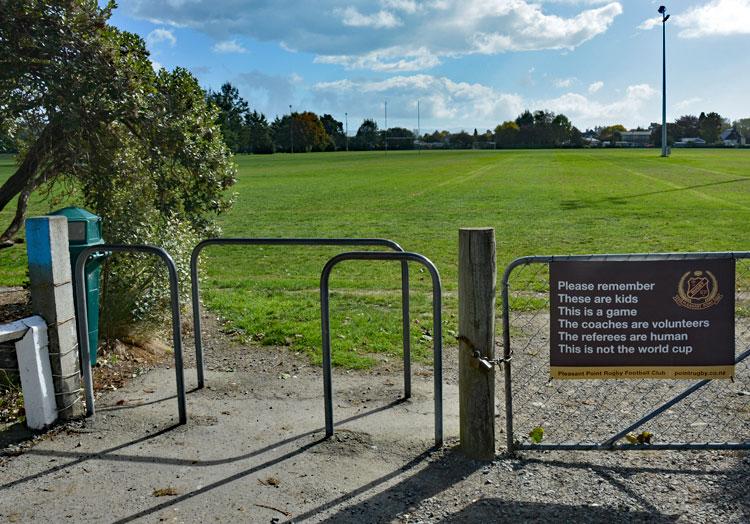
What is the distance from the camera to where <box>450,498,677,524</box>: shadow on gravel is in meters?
3.78

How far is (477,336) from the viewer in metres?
4.41

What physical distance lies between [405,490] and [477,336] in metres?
0.98

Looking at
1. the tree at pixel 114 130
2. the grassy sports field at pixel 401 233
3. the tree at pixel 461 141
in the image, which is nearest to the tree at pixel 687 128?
the tree at pixel 461 141

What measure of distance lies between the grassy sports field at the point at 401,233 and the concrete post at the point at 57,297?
226cm

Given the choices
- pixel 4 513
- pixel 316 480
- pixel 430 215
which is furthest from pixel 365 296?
pixel 430 215

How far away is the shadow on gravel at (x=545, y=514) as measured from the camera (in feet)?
12.4

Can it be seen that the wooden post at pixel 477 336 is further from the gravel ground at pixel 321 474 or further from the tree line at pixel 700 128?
the tree line at pixel 700 128

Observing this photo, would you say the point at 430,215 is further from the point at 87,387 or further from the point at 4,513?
the point at 4,513

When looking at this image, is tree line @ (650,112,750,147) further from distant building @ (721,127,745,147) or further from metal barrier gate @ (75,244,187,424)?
metal barrier gate @ (75,244,187,424)

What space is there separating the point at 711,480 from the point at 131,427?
3684 mm

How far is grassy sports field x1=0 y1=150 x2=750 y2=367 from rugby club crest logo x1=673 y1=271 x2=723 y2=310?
3.04m

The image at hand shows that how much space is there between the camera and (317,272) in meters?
12.0

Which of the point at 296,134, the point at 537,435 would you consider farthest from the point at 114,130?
the point at 296,134

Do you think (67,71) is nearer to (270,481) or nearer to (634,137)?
(270,481)
